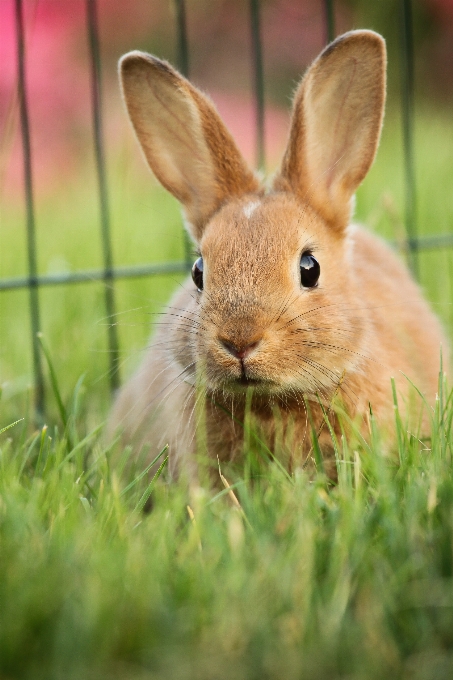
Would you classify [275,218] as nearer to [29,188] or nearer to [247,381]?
[247,381]

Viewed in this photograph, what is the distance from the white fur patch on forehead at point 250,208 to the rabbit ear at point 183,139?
182mm

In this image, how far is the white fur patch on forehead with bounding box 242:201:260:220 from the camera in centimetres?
250

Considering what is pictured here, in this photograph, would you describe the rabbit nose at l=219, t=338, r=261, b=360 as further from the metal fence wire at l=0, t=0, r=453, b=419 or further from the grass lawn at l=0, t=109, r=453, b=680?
the metal fence wire at l=0, t=0, r=453, b=419

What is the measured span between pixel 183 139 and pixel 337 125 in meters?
0.48

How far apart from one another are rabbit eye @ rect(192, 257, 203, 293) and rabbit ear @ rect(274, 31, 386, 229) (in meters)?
0.37

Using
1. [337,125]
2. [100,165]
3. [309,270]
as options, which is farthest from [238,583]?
[100,165]

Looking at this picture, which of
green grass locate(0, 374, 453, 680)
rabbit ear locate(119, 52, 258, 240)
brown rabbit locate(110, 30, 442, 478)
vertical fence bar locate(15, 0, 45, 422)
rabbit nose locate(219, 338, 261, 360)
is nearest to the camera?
green grass locate(0, 374, 453, 680)

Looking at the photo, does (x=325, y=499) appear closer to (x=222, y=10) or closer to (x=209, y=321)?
(x=209, y=321)

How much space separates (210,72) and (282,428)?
613cm

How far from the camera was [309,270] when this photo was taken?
2451 millimetres

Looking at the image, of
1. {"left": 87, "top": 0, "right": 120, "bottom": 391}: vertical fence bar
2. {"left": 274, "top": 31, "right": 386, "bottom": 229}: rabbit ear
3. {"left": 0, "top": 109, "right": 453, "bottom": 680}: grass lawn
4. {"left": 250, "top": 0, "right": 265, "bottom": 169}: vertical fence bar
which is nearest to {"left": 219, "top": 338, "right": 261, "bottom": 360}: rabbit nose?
{"left": 0, "top": 109, "right": 453, "bottom": 680}: grass lawn

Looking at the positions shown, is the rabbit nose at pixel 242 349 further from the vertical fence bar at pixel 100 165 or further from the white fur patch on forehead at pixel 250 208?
the vertical fence bar at pixel 100 165

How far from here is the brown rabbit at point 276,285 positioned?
224 cm

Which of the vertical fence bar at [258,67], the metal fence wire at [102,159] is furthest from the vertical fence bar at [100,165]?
the vertical fence bar at [258,67]
